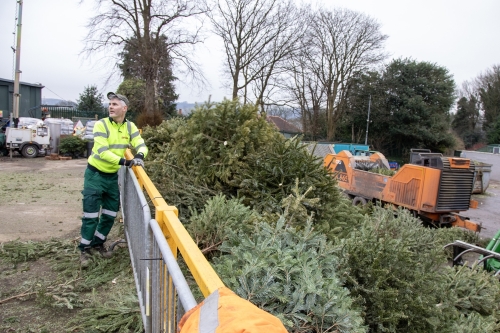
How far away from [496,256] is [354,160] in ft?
21.9

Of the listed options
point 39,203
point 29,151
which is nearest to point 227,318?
point 39,203

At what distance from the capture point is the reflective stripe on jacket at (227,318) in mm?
999

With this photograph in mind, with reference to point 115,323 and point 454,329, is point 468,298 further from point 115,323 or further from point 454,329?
point 115,323

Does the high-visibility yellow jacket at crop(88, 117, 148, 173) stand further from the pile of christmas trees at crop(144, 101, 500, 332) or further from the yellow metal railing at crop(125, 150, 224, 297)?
the yellow metal railing at crop(125, 150, 224, 297)

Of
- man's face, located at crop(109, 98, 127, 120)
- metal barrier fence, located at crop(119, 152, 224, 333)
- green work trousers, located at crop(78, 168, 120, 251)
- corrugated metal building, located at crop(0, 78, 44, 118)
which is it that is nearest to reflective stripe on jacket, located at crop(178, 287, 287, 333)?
metal barrier fence, located at crop(119, 152, 224, 333)

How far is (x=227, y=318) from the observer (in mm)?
1060

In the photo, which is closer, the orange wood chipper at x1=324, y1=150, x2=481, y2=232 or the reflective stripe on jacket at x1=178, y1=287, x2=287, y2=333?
the reflective stripe on jacket at x1=178, y1=287, x2=287, y2=333

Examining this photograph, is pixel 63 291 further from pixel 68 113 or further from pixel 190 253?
pixel 68 113

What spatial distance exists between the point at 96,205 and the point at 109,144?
28.5 inches

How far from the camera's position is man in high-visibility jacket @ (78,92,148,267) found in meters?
4.40

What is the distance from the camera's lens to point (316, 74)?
109 feet

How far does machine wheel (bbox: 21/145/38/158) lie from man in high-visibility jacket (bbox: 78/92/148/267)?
16.0 meters

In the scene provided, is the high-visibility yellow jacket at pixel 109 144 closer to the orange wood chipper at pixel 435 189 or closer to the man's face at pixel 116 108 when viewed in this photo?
the man's face at pixel 116 108

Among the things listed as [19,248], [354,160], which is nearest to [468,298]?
[19,248]
